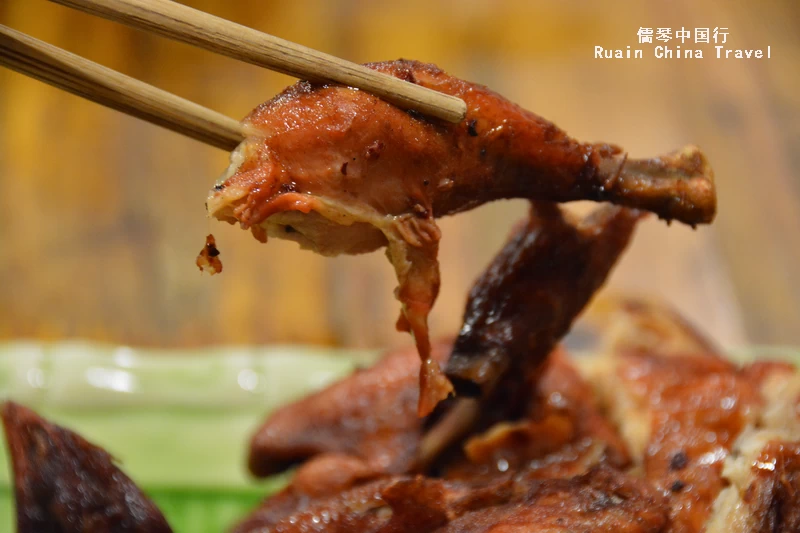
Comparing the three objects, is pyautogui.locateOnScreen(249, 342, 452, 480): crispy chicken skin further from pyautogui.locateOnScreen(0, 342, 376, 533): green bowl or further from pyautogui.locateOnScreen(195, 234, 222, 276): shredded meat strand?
pyautogui.locateOnScreen(195, 234, 222, 276): shredded meat strand

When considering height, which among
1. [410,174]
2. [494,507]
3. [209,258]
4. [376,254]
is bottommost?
[494,507]

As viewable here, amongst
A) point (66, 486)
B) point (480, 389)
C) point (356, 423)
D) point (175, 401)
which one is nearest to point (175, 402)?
point (175, 401)

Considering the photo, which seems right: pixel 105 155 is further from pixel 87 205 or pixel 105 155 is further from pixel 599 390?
pixel 599 390

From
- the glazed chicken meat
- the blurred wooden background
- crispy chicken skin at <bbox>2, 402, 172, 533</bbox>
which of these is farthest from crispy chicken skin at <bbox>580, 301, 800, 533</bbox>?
the blurred wooden background

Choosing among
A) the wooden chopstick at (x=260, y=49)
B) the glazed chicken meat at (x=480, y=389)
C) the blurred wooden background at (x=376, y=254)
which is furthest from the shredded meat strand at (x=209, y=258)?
the blurred wooden background at (x=376, y=254)

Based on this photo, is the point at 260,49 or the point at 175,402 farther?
the point at 175,402

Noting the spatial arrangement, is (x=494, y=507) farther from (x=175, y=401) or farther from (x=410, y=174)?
(x=175, y=401)

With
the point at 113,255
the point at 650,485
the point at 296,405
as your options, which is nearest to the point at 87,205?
the point at 113,255

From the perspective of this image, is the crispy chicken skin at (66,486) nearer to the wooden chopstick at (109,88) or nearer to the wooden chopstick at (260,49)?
the wooden chopstick at (109,88)
